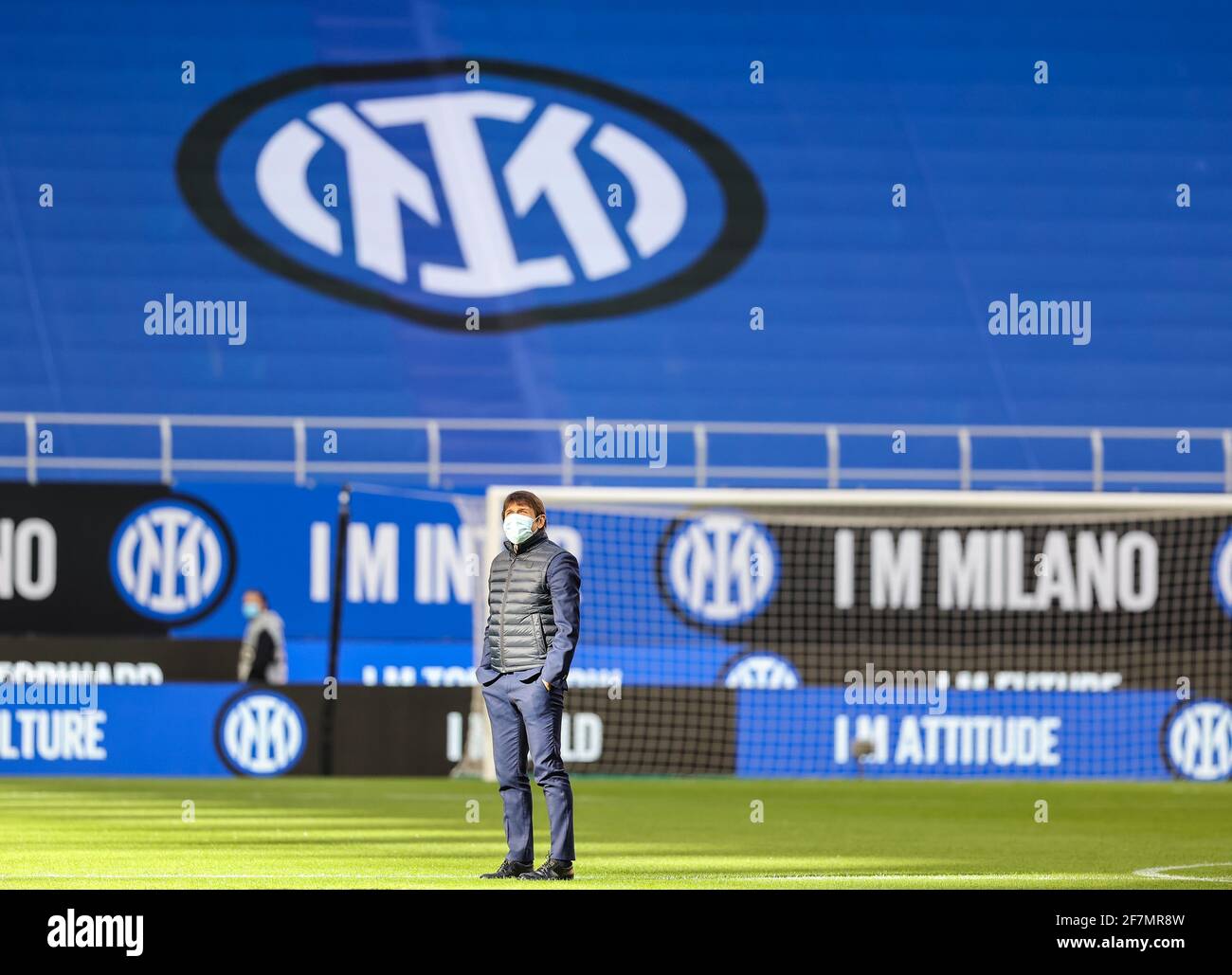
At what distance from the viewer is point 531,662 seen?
9250 mm

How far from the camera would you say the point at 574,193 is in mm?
27750

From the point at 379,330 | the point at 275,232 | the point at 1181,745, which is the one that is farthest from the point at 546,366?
the point at 1181,745

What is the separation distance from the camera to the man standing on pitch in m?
9.20

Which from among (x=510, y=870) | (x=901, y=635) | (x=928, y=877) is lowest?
(x=928, y=877)

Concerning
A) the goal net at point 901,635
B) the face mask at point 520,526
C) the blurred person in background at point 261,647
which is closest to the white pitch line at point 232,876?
the face mask at point 520,526

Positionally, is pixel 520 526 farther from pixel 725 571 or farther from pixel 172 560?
pixel 172 560

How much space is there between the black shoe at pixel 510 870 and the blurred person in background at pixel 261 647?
10.5 m

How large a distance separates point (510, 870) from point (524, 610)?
1192 millimetres

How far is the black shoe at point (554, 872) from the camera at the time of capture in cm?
931

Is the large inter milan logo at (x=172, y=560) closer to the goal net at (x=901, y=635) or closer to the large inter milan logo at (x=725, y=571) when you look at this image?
the goal net at (x=901, y=635)

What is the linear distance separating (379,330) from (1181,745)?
452 inches

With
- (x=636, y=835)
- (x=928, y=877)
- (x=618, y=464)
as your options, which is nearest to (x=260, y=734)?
(x=618, y=464)

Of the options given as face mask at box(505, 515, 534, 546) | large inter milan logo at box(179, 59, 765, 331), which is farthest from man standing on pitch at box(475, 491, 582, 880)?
large inter milan logo at box(179, 59, 765, 331)

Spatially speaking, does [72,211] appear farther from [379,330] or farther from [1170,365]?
[1170,365]
